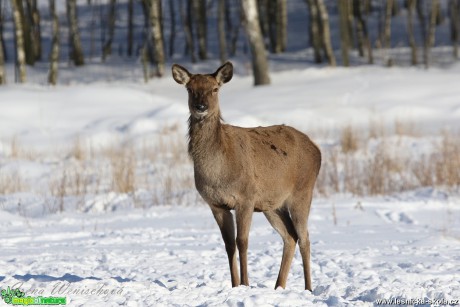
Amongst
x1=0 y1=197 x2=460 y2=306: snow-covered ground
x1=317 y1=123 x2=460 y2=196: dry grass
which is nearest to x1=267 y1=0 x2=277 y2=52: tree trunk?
x1=317 y1=123 x2=460 y2=196: dry grass

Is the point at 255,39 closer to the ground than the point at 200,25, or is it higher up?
higher up

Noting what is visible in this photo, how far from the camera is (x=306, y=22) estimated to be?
5072 cm

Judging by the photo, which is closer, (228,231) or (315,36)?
(228,231)

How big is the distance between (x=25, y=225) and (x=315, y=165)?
15.9ft

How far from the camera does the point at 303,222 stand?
A: 7016 millimetres

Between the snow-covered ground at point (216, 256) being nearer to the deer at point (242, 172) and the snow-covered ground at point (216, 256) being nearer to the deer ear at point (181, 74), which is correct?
the deer at point (242, 172)

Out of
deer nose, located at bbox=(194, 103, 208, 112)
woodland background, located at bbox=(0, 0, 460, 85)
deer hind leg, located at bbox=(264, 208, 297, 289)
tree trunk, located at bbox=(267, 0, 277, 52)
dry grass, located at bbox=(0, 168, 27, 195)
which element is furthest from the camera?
tree trunk, located at bbox=(267, 0, 277, 52)

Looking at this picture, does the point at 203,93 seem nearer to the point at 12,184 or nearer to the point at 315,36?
the point at 12,184

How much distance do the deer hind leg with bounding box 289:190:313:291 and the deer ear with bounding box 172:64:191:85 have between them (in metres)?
1.41

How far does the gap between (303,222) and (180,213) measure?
14.6 feet

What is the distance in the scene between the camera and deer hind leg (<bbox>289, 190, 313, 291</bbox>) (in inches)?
274

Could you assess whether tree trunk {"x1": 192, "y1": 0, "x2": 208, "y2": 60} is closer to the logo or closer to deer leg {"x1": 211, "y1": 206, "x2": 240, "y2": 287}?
deer leg {"x1": 211, "y1": 206, "x2": 240, "y2": 287}

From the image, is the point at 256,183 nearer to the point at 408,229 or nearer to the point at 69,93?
the point at 408,229

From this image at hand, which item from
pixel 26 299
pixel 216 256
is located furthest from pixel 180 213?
pixel 26 299
